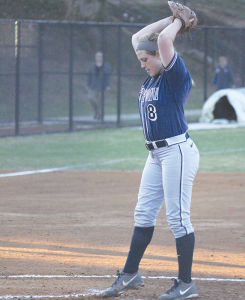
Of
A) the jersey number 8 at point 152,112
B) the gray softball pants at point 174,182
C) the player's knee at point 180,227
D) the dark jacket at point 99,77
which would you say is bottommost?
the player's knee at point 180,227

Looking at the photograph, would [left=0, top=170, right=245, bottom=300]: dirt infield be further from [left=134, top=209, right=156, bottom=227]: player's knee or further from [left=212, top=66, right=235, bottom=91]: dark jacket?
[left=212, top=66, right=235, bottom=91]: dark jacket

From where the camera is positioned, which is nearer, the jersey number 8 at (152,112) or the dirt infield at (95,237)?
the jersey number 8 at (152,112)

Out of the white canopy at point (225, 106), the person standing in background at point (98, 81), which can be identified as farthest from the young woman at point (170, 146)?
the white canopy at point (225, 106)

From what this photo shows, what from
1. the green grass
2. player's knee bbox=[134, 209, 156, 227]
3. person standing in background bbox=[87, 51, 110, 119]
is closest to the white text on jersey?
player's knee bbox=[134, 209, 156, 227]

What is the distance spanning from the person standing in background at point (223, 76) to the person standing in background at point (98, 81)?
4.90m

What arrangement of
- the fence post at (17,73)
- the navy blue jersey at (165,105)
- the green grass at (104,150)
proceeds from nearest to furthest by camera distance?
1. the navy blue jersey at (165,105)
2. the green grass at (104,150)
3. the fence post at (17,73)

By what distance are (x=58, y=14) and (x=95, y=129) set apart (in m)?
12.5

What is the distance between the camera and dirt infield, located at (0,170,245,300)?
409 centimetres

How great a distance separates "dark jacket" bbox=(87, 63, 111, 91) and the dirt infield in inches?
317

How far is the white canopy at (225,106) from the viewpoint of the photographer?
56.1ft

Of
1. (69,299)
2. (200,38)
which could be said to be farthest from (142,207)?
(200,38)

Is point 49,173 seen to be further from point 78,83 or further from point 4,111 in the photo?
point 78,83

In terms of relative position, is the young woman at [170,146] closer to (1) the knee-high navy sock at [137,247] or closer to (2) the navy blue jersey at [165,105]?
(2) the navy blue jersey at [165,105]

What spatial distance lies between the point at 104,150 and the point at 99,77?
16.9 ft
